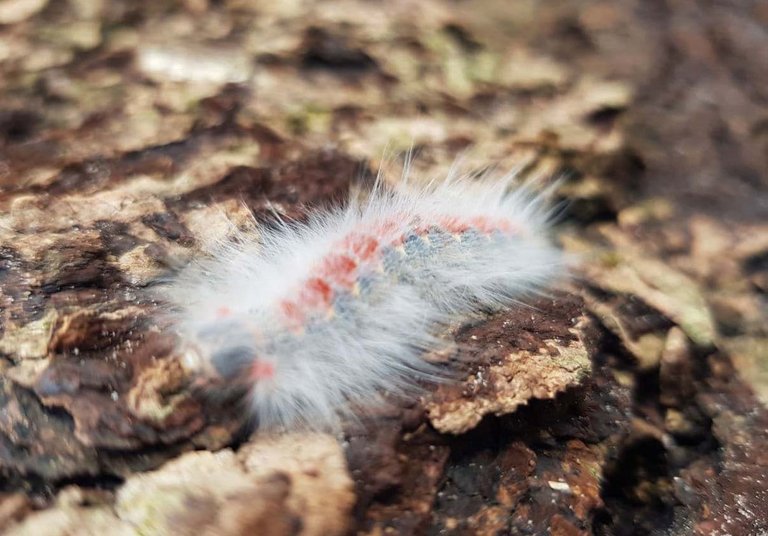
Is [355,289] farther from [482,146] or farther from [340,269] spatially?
[482,146]

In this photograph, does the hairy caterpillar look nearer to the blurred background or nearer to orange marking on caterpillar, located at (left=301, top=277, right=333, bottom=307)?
orange marking on caterpillar, located at (left=301, top=277, right=333, bottom=307)

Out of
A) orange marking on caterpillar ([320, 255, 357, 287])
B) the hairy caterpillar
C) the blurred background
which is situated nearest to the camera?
the hairy caterpillar

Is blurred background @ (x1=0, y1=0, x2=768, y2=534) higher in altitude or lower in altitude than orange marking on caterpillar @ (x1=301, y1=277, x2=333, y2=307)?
higher

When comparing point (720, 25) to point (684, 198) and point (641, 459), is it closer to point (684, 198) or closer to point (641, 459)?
point (684, 198)

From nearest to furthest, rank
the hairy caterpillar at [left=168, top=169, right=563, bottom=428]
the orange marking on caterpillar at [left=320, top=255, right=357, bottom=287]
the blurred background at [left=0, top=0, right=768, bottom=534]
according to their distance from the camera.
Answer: the hairy caterpillar at [left=168, top=169, right=563, bottom=428]
the blurred background at [left=0, top=0, right=768, bottom=534]
the orange marking on caterpillar at [left=320, top=255, right=357, bottom=287]

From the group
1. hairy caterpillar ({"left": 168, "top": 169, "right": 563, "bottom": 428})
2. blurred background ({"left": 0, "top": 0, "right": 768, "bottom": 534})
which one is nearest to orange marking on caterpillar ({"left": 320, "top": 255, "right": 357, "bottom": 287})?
hairy caterpillar ({"left": 168, "top": 169, "right": 563, "bottom": 428})

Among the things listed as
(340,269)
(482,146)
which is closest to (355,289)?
(340,269)

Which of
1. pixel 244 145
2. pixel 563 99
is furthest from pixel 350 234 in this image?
pixel 563 99

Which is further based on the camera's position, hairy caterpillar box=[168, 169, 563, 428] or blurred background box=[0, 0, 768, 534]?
blurred background box=[0, 0, 768, 534]

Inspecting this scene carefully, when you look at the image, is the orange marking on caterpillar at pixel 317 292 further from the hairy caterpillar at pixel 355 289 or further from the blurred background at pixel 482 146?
the blurred background at pixel 482 146
